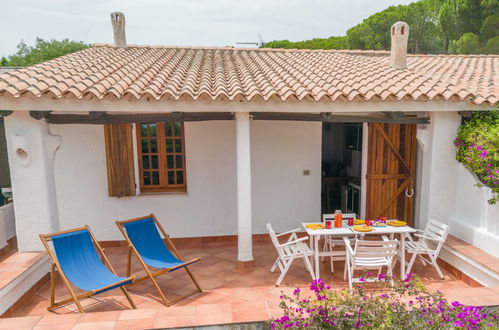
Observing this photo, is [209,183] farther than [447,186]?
Yes

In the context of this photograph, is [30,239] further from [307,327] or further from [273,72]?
[273,72]

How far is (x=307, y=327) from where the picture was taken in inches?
143

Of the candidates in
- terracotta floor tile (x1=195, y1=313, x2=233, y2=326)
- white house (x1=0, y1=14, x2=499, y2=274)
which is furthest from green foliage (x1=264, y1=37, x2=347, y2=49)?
terracotta floor tile (x1=195, y1=313, x2=233, y2=326)

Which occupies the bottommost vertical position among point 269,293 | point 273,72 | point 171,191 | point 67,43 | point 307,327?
point 269,293

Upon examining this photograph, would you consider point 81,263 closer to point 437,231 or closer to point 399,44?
point 437,231

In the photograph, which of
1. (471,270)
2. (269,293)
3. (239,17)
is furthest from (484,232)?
(239,17)

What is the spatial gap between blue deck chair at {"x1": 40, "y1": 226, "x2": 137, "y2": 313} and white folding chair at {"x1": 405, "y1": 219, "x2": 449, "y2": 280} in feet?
15.5

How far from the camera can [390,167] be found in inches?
320

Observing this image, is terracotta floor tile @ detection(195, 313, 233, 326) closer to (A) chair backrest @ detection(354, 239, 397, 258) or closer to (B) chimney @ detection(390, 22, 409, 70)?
(A) chair backrest @ detection(354, 239, 397, 258)

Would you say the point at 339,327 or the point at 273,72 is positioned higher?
the point at 273,72

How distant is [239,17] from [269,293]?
125ft

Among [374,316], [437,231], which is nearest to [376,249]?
[437,231]

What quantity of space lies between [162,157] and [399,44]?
20.5 ft

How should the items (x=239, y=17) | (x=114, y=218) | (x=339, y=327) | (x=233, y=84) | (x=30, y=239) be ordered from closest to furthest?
(x=339, y=327) → (x=30, y=239) → (x=233, y=84) → (x=114, y=218) → (x=239, y=17)
